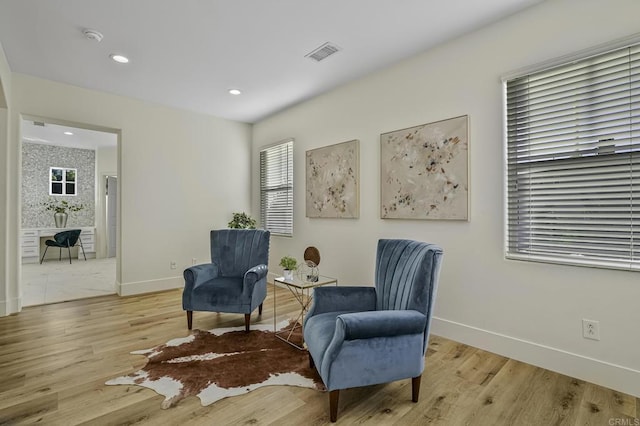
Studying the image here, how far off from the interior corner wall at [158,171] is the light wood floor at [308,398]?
1865mm

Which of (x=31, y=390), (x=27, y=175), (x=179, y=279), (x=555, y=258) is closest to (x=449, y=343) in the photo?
(x=555, y=258)

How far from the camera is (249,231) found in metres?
3.68

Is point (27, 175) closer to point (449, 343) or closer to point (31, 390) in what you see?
point (31, 390)

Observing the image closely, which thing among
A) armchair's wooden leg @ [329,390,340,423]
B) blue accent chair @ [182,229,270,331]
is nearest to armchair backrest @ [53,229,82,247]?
blue accent chair @ [182,229,270,331]

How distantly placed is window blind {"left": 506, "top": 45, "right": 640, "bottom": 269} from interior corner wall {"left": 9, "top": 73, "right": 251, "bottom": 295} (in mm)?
4142

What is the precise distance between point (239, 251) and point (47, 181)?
22.1 ft

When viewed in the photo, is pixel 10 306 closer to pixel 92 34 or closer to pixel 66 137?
pixel 92 34

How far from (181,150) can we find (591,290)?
16.3 ft

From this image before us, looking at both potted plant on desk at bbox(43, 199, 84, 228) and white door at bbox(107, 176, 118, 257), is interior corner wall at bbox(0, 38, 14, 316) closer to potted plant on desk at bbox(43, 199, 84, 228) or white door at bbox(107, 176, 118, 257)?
potted plant on desk at bbox(43, 199, 84, 228)

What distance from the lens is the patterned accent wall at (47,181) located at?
723 cm

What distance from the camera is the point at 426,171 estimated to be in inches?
118

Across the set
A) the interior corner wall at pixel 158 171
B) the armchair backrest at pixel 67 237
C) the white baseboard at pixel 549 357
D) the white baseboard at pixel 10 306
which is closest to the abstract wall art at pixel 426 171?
the white baseboard at pixel 549 357

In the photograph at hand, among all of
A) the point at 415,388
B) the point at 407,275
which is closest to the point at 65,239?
the point at 407,275

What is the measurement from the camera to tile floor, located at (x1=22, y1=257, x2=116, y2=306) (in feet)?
14.2
